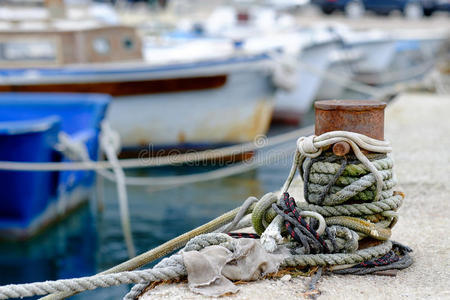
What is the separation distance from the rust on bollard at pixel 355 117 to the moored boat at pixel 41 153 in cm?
425

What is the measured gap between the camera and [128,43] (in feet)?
31.1

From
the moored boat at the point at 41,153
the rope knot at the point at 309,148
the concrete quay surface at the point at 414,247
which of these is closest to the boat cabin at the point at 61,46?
the moored boat at the point at 41,153

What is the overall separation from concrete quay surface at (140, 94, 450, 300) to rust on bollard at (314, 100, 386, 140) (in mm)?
598

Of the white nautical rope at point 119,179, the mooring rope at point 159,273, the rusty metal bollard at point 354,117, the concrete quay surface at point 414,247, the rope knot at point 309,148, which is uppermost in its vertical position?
the rusty metal bollard at point 354,117

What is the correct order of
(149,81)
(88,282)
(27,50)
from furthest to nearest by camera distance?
(149,81), (27,50), (88,282)

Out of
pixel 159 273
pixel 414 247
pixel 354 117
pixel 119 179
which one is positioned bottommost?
pixel 119 179

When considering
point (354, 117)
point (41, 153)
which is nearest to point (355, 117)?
point (354, 117)

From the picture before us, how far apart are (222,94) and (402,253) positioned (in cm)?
735

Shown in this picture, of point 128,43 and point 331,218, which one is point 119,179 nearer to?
point 331,218

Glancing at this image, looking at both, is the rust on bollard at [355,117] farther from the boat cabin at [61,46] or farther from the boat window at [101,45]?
the boat window at [101,45]

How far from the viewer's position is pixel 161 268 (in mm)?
2012

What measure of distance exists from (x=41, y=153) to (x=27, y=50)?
352cm

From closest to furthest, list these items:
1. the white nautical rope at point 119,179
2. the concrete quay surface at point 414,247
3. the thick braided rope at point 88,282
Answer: the thick braided rope at point 88,282, the concrete quay surface at point 414,247, the white nautical rope at point 119,179

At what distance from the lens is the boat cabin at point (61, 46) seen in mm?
8602
